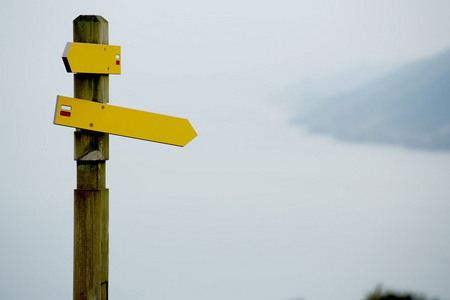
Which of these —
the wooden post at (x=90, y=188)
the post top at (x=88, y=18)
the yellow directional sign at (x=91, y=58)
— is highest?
the post top at (x=88, y=18)

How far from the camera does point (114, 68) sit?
4.14 m

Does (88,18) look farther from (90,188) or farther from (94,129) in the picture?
(90,188)

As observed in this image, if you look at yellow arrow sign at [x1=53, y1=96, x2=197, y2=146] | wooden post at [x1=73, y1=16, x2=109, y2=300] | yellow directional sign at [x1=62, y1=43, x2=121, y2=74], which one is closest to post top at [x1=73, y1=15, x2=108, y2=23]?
wooden post at [x1=73, y1=16, x2=109, y2=300]

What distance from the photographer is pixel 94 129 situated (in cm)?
407

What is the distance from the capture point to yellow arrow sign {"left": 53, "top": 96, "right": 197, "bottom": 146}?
4016 millimetres

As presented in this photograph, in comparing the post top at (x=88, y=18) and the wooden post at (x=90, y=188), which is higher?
the post top at (x=88, y=18)

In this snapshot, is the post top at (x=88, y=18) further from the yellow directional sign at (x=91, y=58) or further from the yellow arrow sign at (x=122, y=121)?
the yellow arrow sign at (x=122, y=121)

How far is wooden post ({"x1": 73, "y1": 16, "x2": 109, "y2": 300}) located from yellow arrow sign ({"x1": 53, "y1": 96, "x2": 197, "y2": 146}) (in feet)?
0.28

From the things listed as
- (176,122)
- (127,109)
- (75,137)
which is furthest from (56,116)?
(176,122)

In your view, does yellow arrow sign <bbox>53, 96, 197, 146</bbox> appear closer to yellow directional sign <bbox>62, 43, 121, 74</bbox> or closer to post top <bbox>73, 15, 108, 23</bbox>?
yellow directional sign <bbox>62, 43, 121, 74</bbox>

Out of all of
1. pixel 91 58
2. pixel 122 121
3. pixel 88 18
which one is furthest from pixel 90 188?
pixel 88 18


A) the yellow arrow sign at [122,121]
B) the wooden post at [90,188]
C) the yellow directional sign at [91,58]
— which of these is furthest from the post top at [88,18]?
the yellow arrow sign at [122,121]

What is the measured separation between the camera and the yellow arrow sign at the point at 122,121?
4.02 m

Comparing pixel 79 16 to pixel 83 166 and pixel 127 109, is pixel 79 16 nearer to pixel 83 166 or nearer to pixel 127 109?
pixel 127 109
